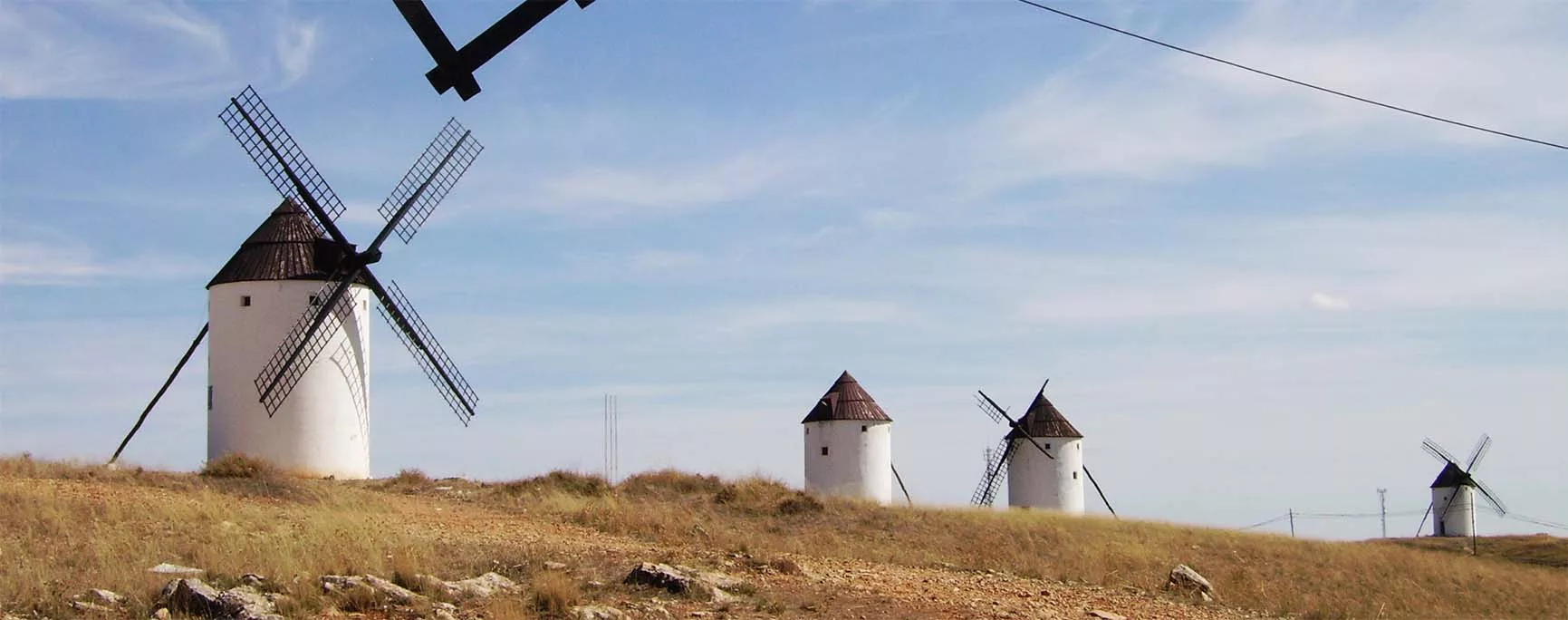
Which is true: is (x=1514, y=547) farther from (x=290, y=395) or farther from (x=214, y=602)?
(x=214, y=602)

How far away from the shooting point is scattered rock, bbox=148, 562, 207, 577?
13384 mm

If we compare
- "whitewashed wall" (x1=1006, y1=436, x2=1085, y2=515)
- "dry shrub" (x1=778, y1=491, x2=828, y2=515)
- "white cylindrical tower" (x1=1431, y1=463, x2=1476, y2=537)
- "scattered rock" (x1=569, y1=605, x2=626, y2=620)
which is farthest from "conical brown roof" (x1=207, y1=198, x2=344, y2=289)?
"white cylindrical tower" (x1=1431, y1=463, x2=1476, y2=537)

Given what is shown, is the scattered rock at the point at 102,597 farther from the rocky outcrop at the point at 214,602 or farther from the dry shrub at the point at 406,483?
the dry shrub at the point at 406,483

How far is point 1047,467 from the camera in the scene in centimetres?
4841

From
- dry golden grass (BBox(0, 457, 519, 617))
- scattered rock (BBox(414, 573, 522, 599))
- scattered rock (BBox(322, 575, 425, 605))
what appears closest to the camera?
scattered rock (BBox(322, 575, 425, 605))

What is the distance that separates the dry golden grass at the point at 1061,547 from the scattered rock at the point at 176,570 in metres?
6.56

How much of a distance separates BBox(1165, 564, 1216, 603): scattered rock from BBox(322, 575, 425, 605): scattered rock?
10.6 metres

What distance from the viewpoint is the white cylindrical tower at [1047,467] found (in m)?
48.1

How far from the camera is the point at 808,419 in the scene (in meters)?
44.2

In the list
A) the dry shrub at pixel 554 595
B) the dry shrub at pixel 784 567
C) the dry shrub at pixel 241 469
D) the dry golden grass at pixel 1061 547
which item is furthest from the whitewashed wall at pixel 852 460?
the dry shrub at pixel 554 595

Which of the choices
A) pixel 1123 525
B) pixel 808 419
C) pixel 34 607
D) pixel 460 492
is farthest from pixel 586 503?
pixel 808 419

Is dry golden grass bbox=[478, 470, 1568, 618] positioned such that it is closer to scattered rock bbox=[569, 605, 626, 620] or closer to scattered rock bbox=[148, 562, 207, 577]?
scattered rock bbox=[569, 605, 626, 620]

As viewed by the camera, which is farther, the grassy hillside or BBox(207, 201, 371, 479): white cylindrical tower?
BBox(207, 201, 371, 479): white cylindrical tower

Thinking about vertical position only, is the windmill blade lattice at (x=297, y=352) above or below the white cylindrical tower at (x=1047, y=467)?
above
